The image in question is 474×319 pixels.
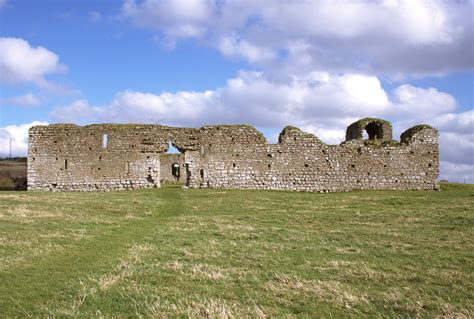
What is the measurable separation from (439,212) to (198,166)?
1736cm

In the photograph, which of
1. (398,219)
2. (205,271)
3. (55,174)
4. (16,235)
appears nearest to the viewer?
(205,271)

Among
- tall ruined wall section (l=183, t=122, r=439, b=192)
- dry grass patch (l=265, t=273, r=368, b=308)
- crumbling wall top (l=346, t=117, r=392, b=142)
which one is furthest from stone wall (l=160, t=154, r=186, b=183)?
dry grass patch (l=265, t=273, r=368, b=308)

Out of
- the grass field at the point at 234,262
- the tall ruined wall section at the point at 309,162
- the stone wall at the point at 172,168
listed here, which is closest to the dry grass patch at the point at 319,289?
the grass field at the point at 234,262

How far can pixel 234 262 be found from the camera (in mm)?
11680

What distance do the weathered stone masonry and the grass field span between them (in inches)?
420

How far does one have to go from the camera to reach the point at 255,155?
34.3m

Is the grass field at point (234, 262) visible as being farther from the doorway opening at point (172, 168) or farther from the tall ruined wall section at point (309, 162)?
the doorway opening at point (172, 168)

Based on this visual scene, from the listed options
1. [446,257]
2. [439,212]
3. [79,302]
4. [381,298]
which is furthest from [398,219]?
[79,302]

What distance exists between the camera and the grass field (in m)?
8.23

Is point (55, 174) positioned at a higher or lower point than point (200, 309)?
higher

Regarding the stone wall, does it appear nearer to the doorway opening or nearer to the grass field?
the doorway opening

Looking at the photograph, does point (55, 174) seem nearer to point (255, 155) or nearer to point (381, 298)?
point (255, 155)

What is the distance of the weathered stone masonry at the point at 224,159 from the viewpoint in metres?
33.5

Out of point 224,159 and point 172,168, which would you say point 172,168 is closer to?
point 172,168
